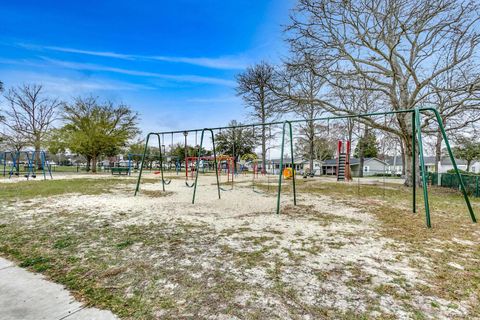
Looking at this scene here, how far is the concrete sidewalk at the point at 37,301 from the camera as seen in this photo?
1.69m

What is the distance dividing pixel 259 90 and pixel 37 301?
20955 millimetres

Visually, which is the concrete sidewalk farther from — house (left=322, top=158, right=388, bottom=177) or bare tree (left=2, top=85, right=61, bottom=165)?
house (left=322, top=158, right=388, bottom=177)

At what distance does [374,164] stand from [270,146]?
98.4 feet

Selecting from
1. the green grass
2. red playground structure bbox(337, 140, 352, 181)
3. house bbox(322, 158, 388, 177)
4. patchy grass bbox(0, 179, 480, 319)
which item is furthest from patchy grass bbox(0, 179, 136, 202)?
house bbox(322, 158, 388, 177)

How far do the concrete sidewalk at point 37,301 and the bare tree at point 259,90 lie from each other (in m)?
10.9

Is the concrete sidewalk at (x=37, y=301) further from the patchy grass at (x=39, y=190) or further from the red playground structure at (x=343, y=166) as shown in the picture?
the red playground structure at (x=343, y=166)

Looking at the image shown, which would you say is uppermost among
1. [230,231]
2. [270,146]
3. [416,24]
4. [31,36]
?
[31,36]

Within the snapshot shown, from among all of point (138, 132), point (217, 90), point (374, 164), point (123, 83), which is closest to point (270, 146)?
point (217, 90)

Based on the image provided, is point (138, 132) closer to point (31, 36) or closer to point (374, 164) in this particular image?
point (31, 36)

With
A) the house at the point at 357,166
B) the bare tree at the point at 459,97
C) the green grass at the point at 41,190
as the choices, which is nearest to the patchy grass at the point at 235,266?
the green grass at the point at 41,190

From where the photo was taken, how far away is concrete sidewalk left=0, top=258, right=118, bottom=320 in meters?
1.69

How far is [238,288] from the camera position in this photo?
2.08 metres

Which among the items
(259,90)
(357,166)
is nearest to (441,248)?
(259,90)

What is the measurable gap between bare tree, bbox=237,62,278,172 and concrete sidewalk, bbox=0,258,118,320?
1086 centimetres
